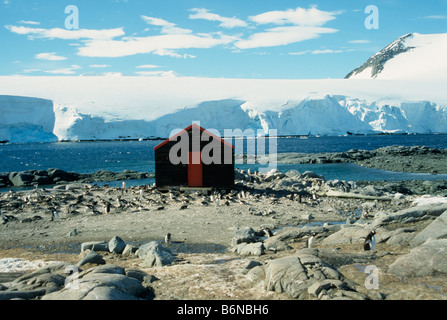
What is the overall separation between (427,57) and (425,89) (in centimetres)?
8355

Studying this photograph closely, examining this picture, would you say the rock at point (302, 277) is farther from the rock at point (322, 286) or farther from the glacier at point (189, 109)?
the glacier at point (189, 109)

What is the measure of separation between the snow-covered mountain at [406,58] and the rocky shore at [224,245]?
159931mm

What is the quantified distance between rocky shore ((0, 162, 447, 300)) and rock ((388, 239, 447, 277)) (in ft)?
0.05

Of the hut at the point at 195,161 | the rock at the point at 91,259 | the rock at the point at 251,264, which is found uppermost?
the hut at the point at 195,161

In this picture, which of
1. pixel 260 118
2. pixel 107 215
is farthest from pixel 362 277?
pixel 260 118

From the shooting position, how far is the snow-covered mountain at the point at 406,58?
16050cm

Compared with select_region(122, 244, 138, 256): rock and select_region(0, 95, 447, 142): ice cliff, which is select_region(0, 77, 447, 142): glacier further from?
select_region(122, 244, 138, 256): rock

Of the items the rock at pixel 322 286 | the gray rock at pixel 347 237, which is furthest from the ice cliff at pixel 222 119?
the rock at pixel 322 286

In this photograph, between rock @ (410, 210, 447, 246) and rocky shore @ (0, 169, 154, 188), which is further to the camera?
rocky shore @ (0, 169, 154, 188)

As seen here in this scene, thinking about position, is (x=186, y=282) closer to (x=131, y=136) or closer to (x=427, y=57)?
(x=131, y=136)

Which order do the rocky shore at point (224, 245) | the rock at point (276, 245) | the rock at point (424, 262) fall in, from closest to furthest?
the rocky shore at point (224, 245)
the rock at point (424, 262)
the rock at point (276, 245)

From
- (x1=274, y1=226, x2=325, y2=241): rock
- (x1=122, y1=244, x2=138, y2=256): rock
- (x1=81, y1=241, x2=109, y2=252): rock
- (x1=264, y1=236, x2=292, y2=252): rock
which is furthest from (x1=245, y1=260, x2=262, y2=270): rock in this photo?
(x1=81, y1=241, x2=109, y2=252): rock

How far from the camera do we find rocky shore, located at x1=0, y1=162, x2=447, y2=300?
19.2 feet

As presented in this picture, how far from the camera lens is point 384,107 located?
7344 cm
